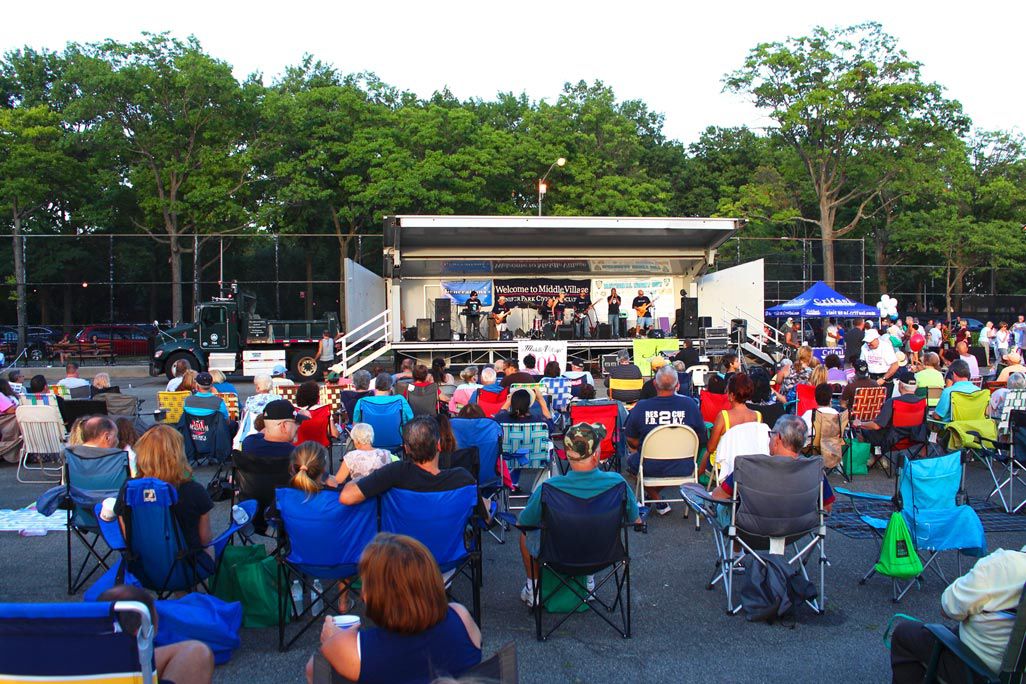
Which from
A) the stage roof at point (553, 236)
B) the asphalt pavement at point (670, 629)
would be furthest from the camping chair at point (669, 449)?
the stage roof at point (553, 236)

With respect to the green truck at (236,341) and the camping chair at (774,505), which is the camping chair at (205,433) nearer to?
the camping chair at (774,505)

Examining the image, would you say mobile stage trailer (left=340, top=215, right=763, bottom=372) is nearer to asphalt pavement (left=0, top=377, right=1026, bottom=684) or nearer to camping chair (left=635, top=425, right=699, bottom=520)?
camping chair (left=635, top=425, right=699, bottom=520)

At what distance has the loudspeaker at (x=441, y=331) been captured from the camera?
60.9 ft

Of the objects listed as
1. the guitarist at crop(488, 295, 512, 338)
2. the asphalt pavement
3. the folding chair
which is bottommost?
the asphalt pavement

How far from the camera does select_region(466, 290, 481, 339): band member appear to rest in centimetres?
1962

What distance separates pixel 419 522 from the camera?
3.77 meters

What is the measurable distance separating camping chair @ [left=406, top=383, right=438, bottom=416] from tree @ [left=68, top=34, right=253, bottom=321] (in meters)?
17.9

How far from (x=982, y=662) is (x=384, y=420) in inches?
187

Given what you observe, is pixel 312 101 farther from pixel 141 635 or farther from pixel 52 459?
pixel 141 635

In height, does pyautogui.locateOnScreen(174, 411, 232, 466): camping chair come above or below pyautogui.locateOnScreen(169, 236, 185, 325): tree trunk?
below

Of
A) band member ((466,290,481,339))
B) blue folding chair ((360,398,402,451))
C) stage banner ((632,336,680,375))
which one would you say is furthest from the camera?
band member ((466,290,481,339))

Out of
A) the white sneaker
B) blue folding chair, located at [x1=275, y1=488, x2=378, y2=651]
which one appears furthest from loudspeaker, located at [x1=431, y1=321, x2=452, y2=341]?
blue folding chair, located at [x1=275, y1=488, x2=378, y2=651]

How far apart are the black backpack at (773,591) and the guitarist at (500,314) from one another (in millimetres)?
15606

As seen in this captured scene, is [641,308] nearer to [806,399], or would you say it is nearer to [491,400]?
[806,399]
